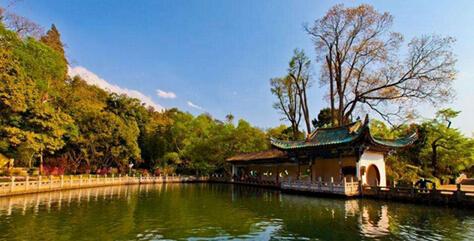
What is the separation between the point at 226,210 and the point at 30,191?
13.9 meters

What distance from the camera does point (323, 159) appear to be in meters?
21.9

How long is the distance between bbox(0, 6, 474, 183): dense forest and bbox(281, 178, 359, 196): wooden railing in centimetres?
541

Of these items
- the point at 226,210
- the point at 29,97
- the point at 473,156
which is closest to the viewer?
the point at 226,210

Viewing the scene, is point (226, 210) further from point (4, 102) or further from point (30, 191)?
point (4, 102)

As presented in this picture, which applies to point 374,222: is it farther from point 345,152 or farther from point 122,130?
point 122,130

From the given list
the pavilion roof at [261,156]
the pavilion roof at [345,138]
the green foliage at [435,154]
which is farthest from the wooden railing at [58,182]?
the green foliage at [435,154]

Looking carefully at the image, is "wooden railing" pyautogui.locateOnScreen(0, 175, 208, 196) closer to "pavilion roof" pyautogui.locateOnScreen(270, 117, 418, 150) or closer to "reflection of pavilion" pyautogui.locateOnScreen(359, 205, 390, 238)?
"pavilion roof" pyautogui.locateOnScreen(270, 117, 418, 150)

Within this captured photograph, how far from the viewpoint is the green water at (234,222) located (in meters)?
8.48

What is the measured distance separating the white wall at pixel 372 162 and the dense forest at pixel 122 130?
208 cm

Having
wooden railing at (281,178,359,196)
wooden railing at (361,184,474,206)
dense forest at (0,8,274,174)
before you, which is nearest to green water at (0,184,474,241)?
wooden railing at (361,184,474,206)

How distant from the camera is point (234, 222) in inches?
420

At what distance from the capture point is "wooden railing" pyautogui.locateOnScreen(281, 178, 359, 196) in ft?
56.1

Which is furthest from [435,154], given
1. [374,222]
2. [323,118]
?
[323,118]

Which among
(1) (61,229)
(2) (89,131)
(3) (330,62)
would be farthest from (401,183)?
(2) (89,131)
